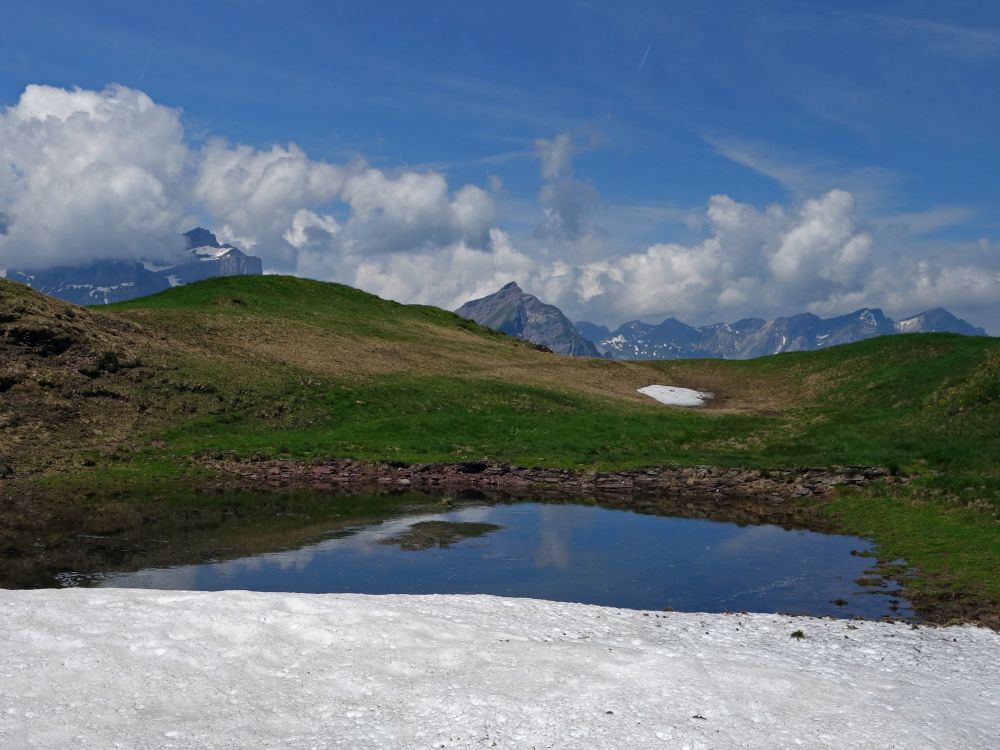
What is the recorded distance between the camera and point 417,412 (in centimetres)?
6181

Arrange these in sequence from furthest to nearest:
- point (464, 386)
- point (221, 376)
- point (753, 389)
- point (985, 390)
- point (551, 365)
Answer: point (753, 389), point (551, 365), point (464, 386), point (221, 376), point (985, 390)

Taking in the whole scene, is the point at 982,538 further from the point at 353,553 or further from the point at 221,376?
the point at 221,376

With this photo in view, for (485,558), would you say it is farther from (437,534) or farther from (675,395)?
(675,395)

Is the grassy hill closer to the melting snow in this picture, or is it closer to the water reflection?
the melting snow

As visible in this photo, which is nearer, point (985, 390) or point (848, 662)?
point (848, 662)

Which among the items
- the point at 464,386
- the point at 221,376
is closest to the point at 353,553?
Answer: the point at 221,376

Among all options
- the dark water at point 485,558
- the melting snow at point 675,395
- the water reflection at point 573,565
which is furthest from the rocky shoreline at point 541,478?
the melting snow at point 675,395

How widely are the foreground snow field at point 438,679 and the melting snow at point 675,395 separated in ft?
215

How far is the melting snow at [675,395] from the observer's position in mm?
86688

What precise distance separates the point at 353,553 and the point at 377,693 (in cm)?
1456

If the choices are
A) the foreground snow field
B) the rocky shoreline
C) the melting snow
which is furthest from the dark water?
the melting snow

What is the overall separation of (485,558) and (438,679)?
1386cm

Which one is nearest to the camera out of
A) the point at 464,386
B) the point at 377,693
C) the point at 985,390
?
the point at 377,693

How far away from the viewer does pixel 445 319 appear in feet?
385
